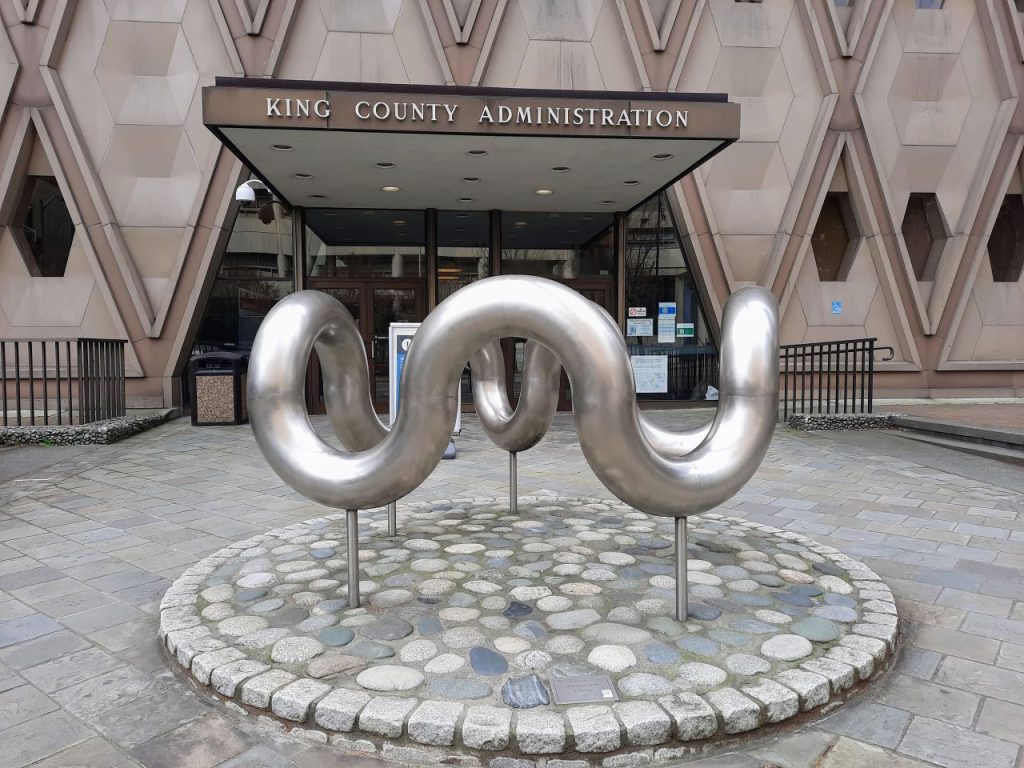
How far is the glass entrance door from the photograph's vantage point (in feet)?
41.5

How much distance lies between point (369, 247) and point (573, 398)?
10890 millimetres

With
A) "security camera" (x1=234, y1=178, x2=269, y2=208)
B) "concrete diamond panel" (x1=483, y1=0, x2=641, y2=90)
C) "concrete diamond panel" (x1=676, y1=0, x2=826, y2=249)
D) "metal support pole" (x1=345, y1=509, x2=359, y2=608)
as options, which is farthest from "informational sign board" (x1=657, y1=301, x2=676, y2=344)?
"metal support pole" (x1=345, y1=509, x2=359, y2=608)

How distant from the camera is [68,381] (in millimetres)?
9500

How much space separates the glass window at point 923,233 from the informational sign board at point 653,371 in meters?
5.55

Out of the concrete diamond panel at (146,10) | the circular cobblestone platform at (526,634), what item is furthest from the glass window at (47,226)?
the circular cobblestone platform at (526,634)

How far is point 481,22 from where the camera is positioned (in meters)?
12.2

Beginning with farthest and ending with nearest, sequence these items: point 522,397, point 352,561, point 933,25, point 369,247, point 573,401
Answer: point 933,25 → point 369,247 → point 522,397 → point 352,561 → point 573,401

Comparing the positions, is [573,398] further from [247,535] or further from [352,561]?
[247,535]

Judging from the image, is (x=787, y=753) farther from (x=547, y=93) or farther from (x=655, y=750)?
(x=547, y=93)

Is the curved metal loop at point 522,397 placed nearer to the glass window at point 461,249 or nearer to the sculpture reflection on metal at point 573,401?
the sculpture reflection on metal at point 573,401

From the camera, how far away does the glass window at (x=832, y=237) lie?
13.5 meters

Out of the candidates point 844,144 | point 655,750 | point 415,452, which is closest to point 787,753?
point 655,750

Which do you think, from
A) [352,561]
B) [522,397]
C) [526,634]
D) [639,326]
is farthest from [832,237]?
[352,561]

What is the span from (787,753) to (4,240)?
46.7 ft
